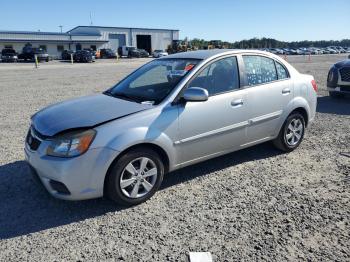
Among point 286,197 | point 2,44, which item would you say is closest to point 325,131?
point 286,197

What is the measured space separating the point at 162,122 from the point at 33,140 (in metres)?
1.48

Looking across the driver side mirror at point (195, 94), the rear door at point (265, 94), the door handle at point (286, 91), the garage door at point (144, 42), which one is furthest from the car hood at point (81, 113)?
the garage door at point (144, 42)

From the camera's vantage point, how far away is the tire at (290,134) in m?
5.41

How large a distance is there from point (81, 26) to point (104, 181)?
246 ft

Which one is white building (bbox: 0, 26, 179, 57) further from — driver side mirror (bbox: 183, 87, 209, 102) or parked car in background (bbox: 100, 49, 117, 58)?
driver side mirror (bbox: 183, 87, 209, 102)

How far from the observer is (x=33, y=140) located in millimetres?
3908

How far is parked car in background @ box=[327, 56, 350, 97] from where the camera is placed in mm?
9906

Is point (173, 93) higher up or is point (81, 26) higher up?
point (81, 26)

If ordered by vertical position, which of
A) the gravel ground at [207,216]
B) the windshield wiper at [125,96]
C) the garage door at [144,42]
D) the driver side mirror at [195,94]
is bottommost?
the gravel ground at [207,216]

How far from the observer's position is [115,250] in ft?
10.3

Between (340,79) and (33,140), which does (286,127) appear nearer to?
(33,140)

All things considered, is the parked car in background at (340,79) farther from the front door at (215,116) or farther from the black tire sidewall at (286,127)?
the front door at (215,116)

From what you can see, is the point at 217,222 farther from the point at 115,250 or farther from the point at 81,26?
the point at 81,26

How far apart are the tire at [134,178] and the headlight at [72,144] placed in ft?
1.26
